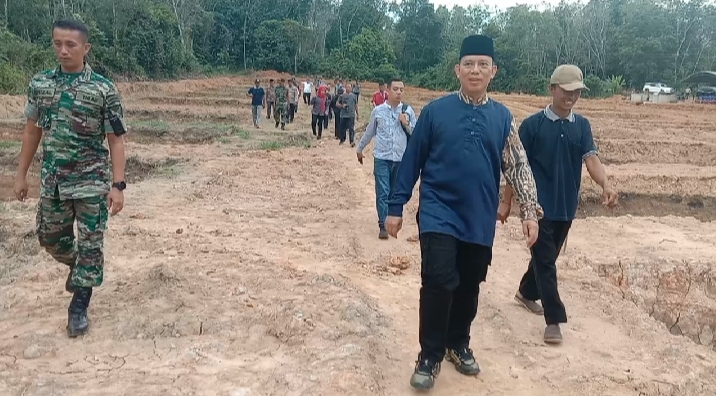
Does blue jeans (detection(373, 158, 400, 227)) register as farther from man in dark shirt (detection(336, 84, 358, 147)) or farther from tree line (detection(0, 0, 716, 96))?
tree line (detection(0, 0, 716, 96))

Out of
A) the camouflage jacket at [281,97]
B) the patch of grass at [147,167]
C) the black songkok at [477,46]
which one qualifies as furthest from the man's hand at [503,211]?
the camouflage jacket at [281,97]

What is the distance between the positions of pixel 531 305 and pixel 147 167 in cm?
948

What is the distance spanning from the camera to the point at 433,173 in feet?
11.7

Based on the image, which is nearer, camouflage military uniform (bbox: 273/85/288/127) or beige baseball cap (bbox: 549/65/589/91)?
beige baseball cap (bbox: 549/65/589/91)

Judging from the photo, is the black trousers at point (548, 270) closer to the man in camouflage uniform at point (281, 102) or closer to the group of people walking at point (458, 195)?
the group of people walking at point (458, 195)

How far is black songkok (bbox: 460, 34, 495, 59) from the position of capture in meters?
3.52

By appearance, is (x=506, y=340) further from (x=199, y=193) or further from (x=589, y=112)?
(x=589, y=112)

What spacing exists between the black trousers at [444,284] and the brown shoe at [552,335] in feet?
3.28


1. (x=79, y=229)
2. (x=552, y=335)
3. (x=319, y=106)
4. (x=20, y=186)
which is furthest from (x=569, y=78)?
(x=319, y=106)

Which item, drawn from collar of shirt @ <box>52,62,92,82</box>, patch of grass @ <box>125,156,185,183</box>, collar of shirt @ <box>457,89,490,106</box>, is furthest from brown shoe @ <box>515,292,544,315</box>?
patch of grass @ <box>125,156,185,183</box>

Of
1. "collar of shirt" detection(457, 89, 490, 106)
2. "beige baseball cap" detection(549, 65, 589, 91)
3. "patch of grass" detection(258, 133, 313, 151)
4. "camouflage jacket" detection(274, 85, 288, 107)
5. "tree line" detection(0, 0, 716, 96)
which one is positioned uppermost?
"tree line" detection(0, 0, 716, 96)

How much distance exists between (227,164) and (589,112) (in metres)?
20.7

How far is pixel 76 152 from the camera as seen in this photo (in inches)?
156

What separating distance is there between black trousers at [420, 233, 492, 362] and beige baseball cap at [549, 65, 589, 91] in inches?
57.9
